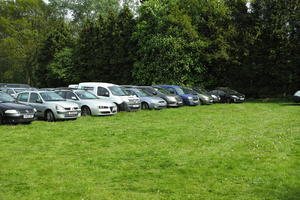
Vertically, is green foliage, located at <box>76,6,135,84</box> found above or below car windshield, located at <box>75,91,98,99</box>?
above

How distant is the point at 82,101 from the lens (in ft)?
→ 62.3

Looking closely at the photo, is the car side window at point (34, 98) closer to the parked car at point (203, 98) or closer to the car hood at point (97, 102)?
the car hood at point (97, 102)

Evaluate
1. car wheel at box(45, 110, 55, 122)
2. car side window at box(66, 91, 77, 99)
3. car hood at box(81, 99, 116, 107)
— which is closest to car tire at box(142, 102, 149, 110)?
car hood at box(81, 99, 116, 107)

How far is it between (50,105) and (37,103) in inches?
39.8

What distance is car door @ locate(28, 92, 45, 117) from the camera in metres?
17.1

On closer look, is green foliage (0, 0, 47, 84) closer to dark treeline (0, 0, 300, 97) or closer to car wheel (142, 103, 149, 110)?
dark treeline (0, 0, 300, 97)

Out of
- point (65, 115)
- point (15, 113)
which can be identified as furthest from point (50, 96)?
point (15, 113)

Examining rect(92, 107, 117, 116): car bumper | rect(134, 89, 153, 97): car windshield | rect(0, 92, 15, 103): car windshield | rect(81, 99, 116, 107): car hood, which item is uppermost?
rect(134, 89, 153, 97): car windshield

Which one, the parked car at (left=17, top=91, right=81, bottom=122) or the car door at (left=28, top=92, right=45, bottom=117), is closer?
the parked car at (left=17, top=91, right=81, bottom=122)

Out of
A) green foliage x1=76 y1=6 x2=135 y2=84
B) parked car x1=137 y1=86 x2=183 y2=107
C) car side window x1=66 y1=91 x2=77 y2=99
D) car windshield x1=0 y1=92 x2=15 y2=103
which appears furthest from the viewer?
green foliage x1=76 y1=6 x2=135 y2=84

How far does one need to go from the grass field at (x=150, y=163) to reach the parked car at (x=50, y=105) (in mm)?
2901

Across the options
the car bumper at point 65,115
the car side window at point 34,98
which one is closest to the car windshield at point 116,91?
the car bumper at point 65,115

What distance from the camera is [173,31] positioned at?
3719 cm

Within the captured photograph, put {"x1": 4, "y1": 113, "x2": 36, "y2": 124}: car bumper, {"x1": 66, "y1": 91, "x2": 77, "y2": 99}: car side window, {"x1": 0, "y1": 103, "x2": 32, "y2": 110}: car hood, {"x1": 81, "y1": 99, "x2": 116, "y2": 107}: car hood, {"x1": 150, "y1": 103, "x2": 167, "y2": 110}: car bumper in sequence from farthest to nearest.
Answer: {"x1": 150, "y1": 103, "x2": 167, "y2": 110}: car bumper, {"x1": 66, "y1": 91, "x2": 77, "y2": 99}: car side window, {"x1": 81, "y1": 99, "x2": 116, "y2": 107}: car hood, {"x1": 0, "y1": 103, "x2": 32, "y2": 110}: car hood, {"x1": 4, "y1": 113, "x2": 36, "y2": 124}: car bumper
